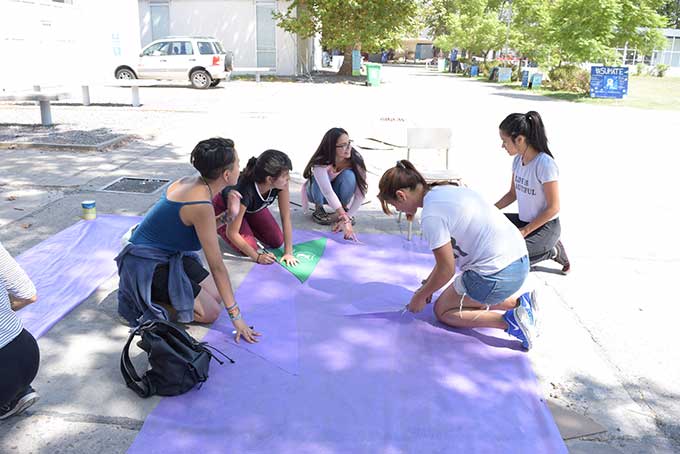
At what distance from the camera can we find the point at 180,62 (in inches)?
792

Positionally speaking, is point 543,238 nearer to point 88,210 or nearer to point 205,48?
point 88,210

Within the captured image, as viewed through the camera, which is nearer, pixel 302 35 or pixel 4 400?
pixel 4 400

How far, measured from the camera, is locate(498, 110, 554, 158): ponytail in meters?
4.09

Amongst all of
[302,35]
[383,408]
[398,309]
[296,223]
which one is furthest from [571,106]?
[383,408]

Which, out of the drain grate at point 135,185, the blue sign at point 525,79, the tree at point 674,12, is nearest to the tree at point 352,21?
the blue sign at point 525,79

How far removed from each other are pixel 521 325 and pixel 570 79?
76.4ft

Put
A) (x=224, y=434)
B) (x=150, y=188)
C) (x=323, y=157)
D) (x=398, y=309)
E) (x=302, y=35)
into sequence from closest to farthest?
(x=224, y=434) → (x=398, y=309) → (x=323, y=157) → (x=150, y=188) → (x=302, y=35)

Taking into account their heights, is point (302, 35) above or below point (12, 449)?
above

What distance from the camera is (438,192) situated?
3141 mm

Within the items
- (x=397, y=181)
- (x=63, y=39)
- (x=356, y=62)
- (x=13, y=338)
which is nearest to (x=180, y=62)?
(x=63, y=39)

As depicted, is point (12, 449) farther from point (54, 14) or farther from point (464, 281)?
point (54, 14)

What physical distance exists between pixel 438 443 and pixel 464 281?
1.10 meters

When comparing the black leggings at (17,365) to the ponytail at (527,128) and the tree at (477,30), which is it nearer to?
the ponytail at (527,128)

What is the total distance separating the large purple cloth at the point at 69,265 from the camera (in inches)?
146
